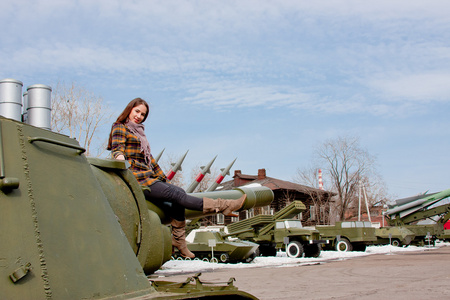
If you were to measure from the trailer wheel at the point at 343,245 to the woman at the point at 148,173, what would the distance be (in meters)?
22.9

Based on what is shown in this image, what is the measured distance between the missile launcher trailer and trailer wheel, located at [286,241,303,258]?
19318 mm

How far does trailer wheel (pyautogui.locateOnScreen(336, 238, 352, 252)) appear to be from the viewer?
83.8 feet

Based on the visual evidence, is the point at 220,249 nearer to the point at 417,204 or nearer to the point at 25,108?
the point at 417,204

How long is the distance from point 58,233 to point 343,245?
972 inches

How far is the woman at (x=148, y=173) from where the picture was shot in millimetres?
3587

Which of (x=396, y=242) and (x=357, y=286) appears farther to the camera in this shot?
(x=396, y=242)

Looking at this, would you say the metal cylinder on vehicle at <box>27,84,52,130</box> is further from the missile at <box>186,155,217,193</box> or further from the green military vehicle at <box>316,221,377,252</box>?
the missile at <box>186,155,217,193</box>

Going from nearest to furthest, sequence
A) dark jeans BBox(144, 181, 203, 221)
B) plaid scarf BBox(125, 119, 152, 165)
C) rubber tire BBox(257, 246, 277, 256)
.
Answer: dark jeans BBox(144, 181, 203, 221) < plaid scarf BBox(125, 119, 152, 165) < rubber tire BBox(257, 246, 277, 256)

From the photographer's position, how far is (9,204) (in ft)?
7.20

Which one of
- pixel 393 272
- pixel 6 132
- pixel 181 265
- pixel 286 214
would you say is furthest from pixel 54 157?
pixel 286 214

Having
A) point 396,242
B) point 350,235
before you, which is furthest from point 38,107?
point 396,242

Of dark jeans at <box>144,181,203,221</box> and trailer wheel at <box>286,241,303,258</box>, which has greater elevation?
dark jeans at <box>144,181,203,221</box>

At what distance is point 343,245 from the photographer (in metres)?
25.8

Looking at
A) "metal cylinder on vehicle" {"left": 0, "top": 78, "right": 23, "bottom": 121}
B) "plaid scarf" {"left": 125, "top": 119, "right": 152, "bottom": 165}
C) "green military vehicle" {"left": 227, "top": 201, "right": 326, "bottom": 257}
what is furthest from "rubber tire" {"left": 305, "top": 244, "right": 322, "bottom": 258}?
"metal cylinder on vehicle" {"left": 0, "top": 78, "right": 23, "bottom": 121}
